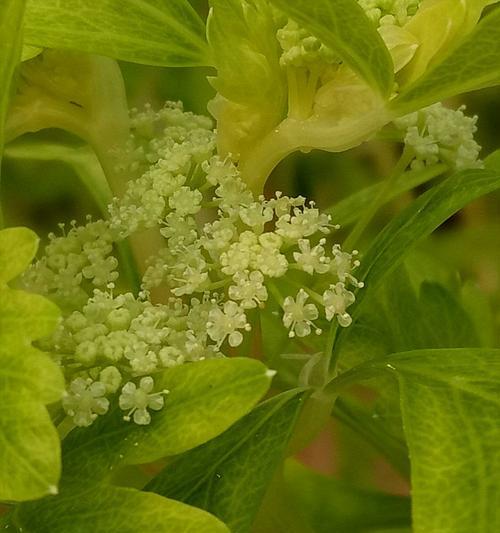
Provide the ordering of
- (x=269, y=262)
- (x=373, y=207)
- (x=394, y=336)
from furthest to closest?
1. (x=394, y=336)
2. (x=373, y=207)
3. (x=269, y=262)

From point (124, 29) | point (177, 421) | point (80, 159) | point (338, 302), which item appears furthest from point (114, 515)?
point (80, 159)

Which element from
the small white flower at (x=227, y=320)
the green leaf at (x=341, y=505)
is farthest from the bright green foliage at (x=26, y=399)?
the green leaf at (x=341, y=505)

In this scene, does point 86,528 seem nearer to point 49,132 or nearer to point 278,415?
point 278,415

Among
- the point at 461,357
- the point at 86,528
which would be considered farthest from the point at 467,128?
the point at 86,528

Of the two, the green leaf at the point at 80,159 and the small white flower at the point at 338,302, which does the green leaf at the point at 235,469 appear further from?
the green leaf at the point at 80,159

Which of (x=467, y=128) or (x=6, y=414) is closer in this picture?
(x=6, y=414)

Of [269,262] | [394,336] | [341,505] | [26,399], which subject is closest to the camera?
[26,399]

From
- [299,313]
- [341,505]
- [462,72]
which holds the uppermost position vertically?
[462,72]

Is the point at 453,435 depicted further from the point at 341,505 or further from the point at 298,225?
→ the point at 341,505
